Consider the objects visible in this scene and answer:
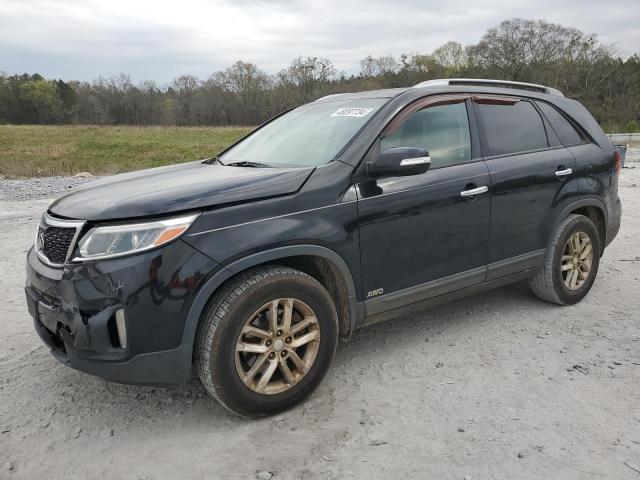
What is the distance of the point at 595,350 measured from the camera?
3.50m

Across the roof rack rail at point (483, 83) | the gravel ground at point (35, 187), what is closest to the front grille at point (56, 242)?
the roof rack rail at point (483, 83)

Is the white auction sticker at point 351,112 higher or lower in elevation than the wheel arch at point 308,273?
higher

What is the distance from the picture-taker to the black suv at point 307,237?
97.2 inches

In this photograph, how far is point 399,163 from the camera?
9.66ft

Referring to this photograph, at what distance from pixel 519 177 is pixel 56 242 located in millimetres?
3052

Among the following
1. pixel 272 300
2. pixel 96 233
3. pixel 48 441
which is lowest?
A: pixel 48 441

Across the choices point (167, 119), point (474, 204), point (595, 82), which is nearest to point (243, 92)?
point (167, 119)

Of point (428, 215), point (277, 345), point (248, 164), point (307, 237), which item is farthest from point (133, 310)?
point (428, 215)

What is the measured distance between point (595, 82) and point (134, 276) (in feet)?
183

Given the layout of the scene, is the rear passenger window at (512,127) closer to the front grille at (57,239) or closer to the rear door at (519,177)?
the rear door at (519,177)

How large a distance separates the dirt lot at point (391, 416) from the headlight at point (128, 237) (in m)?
1.00

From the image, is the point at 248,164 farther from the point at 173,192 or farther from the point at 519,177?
the point at 519,177

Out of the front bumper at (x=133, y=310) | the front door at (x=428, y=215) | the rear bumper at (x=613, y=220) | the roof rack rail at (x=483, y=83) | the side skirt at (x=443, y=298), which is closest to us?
the front bumper at (x=133, y=310)

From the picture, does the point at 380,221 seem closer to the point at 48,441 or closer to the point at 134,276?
the point at 134,276
